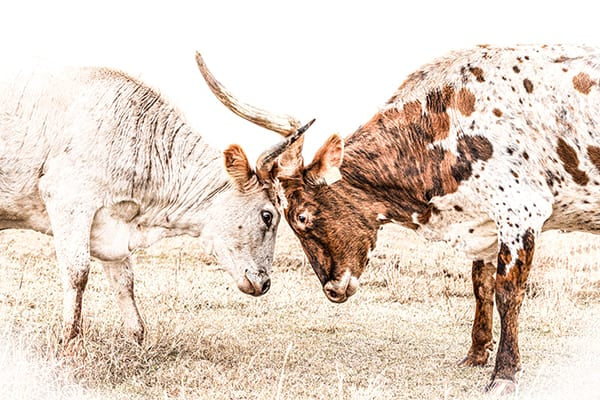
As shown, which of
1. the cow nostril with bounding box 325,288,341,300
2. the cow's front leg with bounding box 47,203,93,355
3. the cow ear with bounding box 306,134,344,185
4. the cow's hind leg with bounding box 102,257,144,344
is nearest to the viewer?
the cow's front leg with bounding box 47,203,93,355

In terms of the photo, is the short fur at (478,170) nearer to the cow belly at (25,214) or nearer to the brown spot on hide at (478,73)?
the brown spot on hide at (478,73)

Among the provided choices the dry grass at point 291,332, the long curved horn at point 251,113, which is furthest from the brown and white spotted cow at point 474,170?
the dry grass at point 291,332

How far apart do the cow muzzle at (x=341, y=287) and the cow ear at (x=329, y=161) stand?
0.88 metres

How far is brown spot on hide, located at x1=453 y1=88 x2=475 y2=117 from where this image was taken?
7.30 meters

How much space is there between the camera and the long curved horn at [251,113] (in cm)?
772

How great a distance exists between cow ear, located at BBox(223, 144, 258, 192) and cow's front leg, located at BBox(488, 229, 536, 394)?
230cm

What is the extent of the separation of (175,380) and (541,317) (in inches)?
208

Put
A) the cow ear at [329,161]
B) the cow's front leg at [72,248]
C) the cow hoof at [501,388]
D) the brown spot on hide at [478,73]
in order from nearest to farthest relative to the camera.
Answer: the cow hoof at [501,388]
the cow's front leg at [72,248]
the brown spot on hide at [478,73]
the cow ear at [329,161]

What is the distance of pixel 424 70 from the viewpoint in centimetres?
779

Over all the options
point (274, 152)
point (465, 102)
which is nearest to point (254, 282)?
point (274, 152)

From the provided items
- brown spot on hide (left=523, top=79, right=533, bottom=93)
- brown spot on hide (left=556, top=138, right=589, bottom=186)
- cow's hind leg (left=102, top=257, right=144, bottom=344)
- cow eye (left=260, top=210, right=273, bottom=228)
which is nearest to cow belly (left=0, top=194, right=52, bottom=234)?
cow's hind leg (left=102, top=257, right=144, bottom=344)

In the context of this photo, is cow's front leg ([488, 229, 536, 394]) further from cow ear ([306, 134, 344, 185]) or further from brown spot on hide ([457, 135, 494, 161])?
cow ear ([306, 134, 344, 185])

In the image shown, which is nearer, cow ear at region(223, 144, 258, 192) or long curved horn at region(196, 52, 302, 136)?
cow ear at region(223, 144, 258, 192)

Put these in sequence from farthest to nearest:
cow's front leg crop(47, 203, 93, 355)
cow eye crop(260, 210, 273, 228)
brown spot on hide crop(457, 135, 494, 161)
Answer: cow eye crop(260, 210, 273, 228) → cow's front leg crop(47, 203, 93, 355) → brown spot on hide crop(457, 135, 494, 161)
